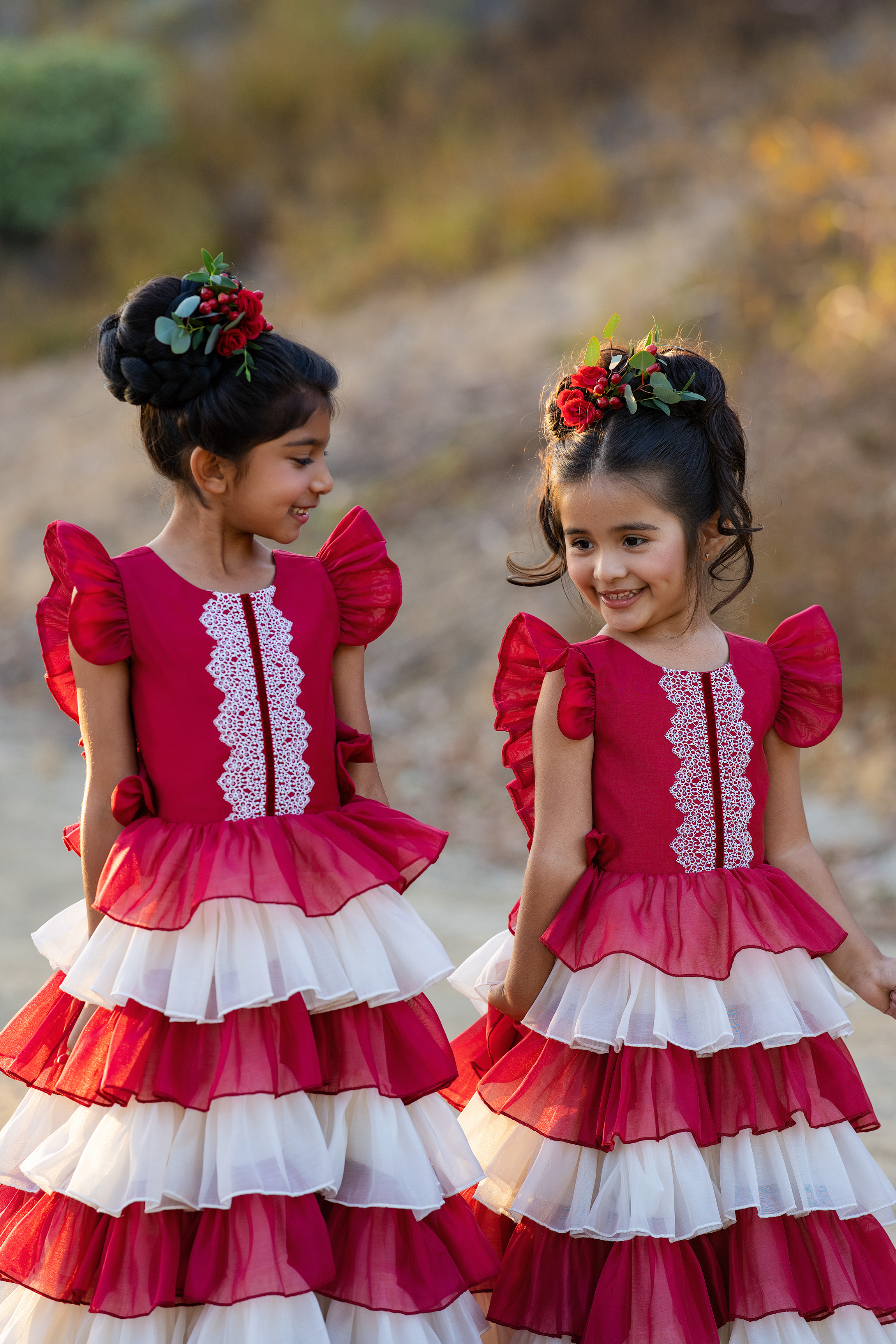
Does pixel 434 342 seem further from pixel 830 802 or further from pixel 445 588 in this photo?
pixel 830 802

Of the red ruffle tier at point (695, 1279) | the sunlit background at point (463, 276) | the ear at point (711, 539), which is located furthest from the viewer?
the sunlit background at point (463, 276)

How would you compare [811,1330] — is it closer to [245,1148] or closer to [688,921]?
[688,921]

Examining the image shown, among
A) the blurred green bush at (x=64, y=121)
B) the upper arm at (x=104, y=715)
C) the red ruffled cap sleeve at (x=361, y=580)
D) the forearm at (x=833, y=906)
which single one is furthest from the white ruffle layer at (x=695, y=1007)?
the blurred green bush at (x=64, y=121)

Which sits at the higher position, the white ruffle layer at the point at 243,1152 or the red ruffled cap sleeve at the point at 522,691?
the red ruffled cap sleeve at the point at 522,691

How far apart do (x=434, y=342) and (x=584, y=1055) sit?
8.18m

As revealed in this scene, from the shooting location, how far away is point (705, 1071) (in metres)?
2.03

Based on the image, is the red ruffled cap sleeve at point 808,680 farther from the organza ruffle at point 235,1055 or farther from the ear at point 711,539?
the organza ruffle at point 235,1055

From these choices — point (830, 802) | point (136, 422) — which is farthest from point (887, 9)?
point (136, 422)

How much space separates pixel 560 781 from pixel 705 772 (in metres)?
0.23

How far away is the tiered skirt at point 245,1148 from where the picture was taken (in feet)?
6.04

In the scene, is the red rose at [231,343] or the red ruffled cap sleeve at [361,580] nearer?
the red rose at [231,343]

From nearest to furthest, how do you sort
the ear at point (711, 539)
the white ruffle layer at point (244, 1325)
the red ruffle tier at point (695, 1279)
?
the white ruffle layer at point (244, 1325)
the red ruffle tier at point (695, 1279)
the ear at point (711, 539)

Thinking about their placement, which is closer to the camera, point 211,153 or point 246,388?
point 246,388

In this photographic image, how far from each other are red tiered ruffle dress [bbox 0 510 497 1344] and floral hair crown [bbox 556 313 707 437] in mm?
542
